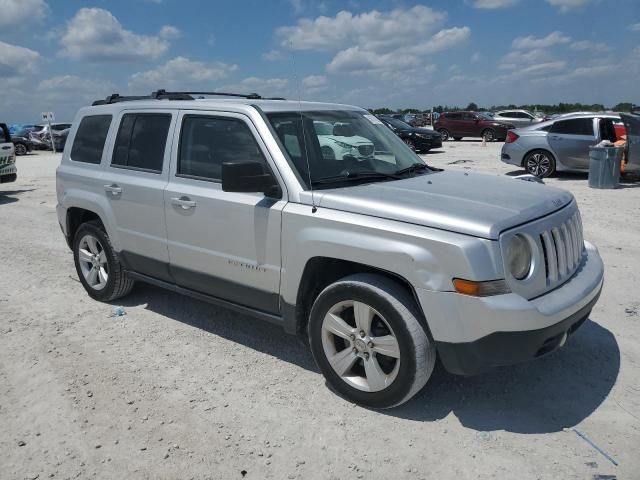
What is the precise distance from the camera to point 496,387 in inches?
144

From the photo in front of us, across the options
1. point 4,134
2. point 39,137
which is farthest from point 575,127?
point 39,137

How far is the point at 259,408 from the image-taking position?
11.4 ft

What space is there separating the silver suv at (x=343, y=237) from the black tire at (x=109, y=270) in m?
0.07

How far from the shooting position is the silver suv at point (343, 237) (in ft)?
9.68

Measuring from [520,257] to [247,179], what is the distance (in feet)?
5.59

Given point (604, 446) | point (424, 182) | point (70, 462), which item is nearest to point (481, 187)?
point (424, 182)

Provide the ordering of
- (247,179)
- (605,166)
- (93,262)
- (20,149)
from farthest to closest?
(20,149) < (605,166) < (93,262) < (247,179)

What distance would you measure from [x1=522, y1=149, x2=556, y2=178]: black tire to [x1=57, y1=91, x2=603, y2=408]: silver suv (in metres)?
10.3

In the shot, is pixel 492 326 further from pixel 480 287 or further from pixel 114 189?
pixel 114 189

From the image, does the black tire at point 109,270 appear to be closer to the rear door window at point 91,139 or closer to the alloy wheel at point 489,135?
the rear door window at point 91,139

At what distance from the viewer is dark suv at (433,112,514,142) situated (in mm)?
27844

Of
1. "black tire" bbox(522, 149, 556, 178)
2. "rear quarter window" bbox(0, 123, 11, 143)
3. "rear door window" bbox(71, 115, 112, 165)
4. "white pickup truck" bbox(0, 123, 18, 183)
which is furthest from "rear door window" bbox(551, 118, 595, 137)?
"rear quarter window" bbox(0, 123, 11, 143)

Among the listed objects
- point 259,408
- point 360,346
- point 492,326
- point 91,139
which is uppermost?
point 91,139

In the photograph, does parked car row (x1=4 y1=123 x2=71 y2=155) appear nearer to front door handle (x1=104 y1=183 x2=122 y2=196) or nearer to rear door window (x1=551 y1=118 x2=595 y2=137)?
rear door window (x1=551 y1=118 x2=595 y2=137)
